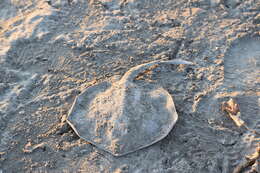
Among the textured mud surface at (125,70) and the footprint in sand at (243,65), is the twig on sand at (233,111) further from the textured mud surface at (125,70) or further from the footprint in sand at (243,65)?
the footprint in sand at (243,65)

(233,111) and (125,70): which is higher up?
(125,70)

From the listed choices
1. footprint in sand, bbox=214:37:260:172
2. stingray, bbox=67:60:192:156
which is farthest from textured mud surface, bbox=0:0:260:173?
stingray, bbox=67:60:192:156

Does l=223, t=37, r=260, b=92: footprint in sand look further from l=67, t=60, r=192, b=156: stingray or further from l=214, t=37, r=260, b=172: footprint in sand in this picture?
l=67, t=60, r=192, b=156: stingray

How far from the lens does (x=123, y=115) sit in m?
2.74

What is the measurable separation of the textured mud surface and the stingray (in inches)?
4.8

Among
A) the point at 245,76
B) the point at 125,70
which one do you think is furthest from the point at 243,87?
the point at 125,70

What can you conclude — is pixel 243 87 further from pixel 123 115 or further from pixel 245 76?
pixel 123 115

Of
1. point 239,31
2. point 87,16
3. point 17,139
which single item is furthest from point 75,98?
point 239,31

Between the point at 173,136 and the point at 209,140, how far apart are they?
1.06 ft

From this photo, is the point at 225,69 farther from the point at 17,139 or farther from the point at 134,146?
the point at 17,139

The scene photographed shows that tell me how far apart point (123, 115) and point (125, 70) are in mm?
910

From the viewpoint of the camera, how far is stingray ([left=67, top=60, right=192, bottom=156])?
263 cm

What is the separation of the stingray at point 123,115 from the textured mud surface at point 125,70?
12cm

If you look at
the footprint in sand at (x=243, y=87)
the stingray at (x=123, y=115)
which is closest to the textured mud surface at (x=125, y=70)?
the footprint in sand at (x=243, y=87)
